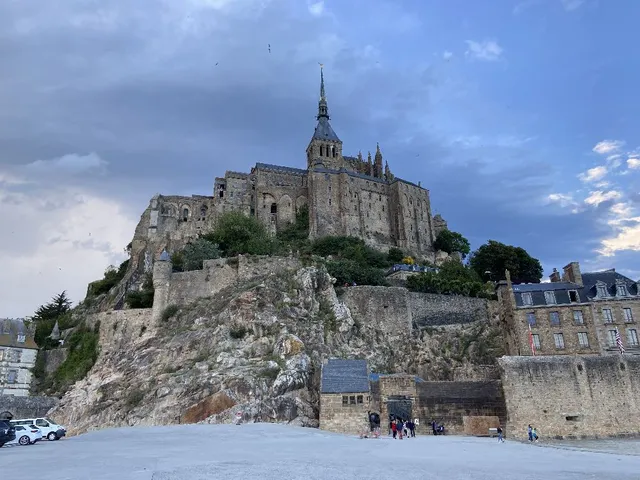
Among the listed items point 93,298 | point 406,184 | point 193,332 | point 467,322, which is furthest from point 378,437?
point 406,184

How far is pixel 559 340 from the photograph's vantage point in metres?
34.4

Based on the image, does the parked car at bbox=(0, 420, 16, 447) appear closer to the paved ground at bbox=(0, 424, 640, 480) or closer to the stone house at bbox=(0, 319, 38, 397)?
the paved ground at bbox=(0, 424, 640, 480)

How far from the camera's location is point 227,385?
30078mm

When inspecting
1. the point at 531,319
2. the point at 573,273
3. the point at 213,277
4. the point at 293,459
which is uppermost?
the point at 213,277

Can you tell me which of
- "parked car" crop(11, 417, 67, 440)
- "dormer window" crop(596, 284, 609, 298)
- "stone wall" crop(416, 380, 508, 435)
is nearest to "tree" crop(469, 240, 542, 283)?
"dormer window" crop(596, 284, 609, 298)

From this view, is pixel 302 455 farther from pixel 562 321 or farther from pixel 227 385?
pixel 562 321

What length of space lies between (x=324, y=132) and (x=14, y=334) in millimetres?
64781

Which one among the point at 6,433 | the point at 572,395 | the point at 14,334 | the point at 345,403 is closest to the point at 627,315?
the point at 572,395

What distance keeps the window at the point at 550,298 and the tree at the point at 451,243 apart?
149 ft

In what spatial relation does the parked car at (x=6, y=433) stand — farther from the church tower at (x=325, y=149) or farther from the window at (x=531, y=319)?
the church tower at (x=325, y=149)

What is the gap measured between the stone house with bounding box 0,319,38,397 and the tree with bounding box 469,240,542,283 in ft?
167

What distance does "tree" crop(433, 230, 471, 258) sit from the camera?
266 ft

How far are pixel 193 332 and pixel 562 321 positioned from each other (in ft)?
86.8

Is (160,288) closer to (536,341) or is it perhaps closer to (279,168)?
(536,341)
